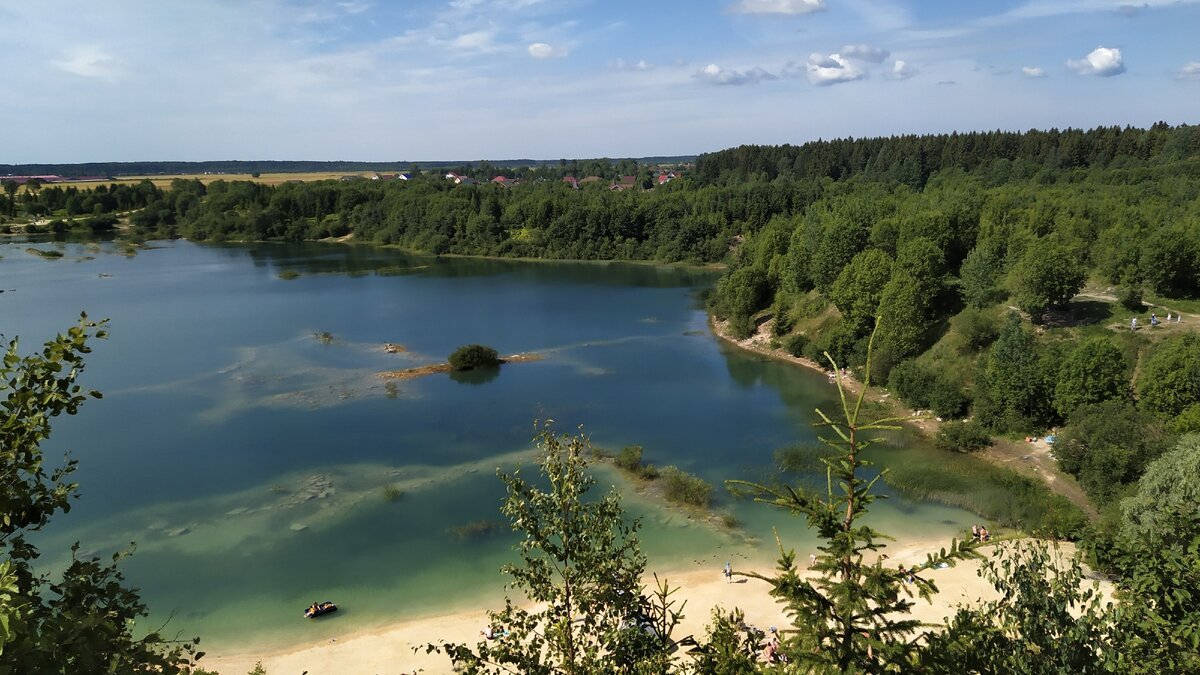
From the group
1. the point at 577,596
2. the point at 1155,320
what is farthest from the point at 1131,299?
the point at 577,596

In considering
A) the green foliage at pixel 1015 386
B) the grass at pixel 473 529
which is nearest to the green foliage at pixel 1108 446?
the green foliage at pixel 1015 386

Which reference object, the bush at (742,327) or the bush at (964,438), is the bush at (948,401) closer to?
the bush at (964,438)

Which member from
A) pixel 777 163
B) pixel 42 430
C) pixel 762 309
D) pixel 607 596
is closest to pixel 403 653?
pixel 607 596

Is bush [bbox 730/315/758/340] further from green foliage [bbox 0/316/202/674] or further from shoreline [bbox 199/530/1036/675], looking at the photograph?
green foliage [bbox 0/316/202/674]

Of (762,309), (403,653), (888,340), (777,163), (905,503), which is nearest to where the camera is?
(403,653)

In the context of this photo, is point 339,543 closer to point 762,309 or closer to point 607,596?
point 607,596

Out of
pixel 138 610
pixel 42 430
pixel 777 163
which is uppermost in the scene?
pixel 777 163
